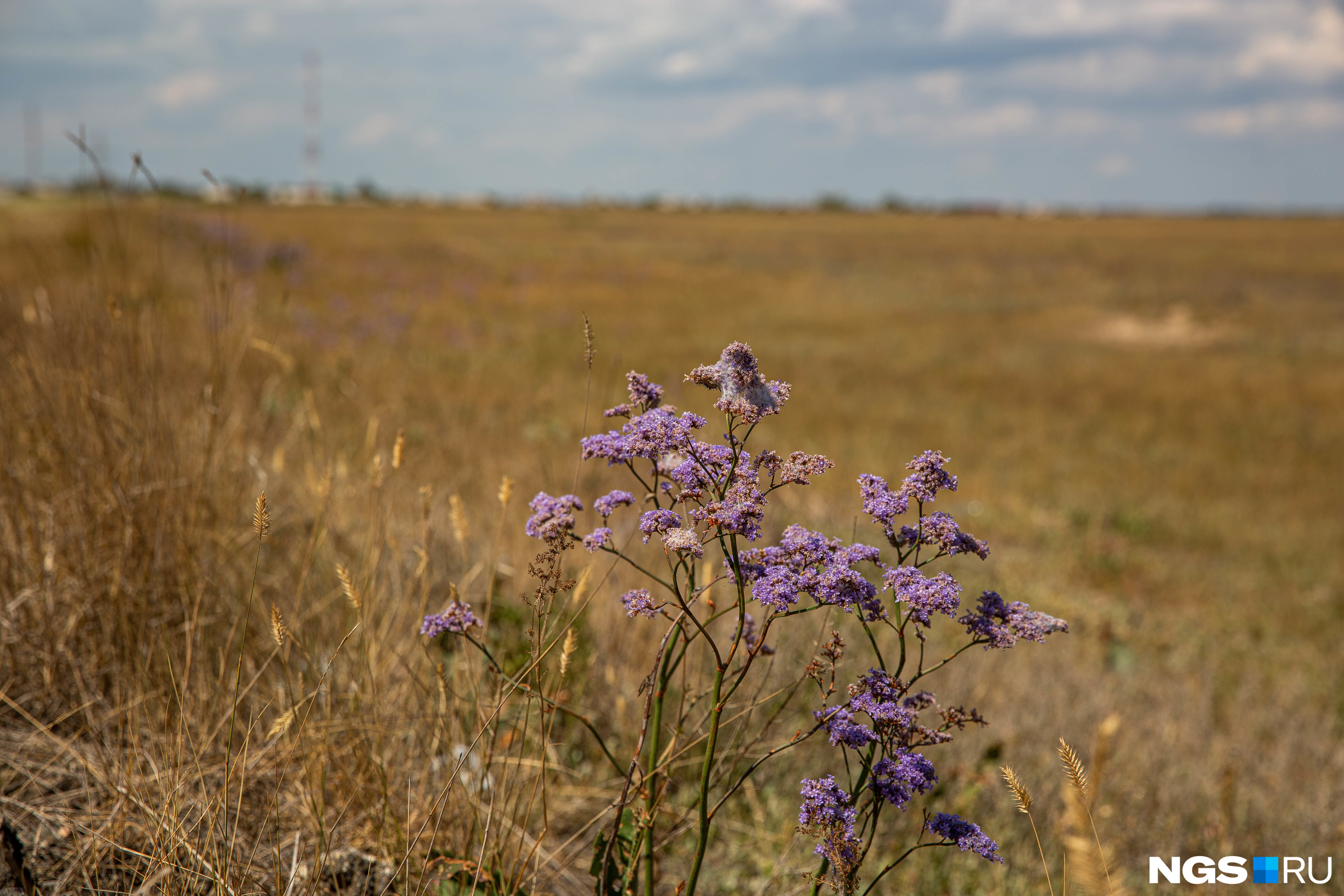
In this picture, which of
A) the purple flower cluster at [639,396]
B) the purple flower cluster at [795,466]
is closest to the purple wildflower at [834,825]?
the purple flower cluster at [795,466]

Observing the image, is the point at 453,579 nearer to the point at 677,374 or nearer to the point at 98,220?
the point at 677,374

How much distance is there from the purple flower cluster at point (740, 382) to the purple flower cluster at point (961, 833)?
2.36 feet

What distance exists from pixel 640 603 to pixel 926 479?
1.78 ft

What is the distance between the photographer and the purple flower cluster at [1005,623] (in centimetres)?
145

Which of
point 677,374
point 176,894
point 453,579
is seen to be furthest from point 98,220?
point 176,894

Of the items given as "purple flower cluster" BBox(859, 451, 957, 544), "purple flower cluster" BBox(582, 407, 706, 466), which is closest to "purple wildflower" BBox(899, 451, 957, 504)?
"purple flower cluster" BBox(859, 451, 957, 544)

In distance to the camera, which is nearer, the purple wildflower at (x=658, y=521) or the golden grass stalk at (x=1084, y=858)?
the golden grass stalk at (x=1084, y=858)

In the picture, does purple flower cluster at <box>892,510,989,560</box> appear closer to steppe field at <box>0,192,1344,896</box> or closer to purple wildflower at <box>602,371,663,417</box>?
steppe field at <box>0,192,1344,896</box>

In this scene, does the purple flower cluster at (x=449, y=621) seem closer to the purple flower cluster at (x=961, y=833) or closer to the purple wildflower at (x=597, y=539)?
the purple wildflower at (x=597, y=539)

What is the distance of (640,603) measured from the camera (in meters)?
1.47

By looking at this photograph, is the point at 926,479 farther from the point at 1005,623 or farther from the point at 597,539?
the point at 597,539

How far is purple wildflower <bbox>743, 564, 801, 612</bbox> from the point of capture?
132cm

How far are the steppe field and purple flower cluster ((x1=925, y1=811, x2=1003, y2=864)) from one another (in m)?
0.21

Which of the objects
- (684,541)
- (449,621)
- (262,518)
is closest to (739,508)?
(684,541)
